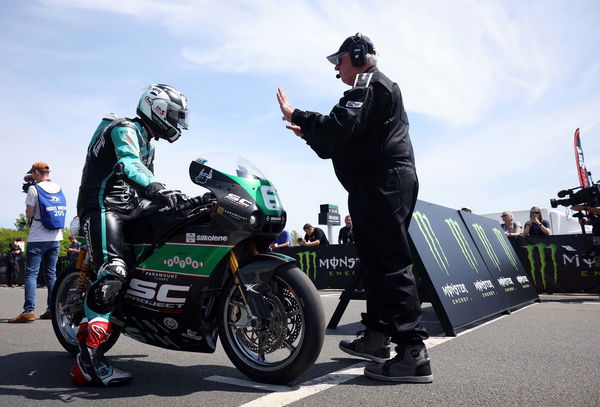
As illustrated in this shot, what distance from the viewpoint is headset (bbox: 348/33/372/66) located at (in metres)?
3.16

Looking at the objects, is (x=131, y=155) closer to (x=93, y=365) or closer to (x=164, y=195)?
(x=164, y=195)

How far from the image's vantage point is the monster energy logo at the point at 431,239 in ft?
15.1

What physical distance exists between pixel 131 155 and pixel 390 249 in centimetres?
172

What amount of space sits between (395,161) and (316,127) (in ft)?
1.82

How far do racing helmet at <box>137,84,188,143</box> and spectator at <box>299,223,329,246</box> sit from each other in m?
9.82

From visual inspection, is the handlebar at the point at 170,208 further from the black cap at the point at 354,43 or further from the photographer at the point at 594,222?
the photographer at the point at 594,222

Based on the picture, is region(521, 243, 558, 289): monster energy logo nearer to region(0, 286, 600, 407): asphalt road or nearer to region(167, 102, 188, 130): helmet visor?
region(0, 286, 600, 407): asphalt road

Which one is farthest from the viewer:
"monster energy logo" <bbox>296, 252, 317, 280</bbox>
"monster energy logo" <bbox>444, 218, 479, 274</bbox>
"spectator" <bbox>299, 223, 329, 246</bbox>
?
"spectator" <bbox>299, 223, 329, 246</bbox>

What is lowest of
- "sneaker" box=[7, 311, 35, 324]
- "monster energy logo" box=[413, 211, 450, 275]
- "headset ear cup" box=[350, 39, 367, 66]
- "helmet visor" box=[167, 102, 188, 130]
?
"sneaker" box=[7, 311, 35, 324]

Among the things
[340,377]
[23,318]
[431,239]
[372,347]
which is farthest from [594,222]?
[23,318]

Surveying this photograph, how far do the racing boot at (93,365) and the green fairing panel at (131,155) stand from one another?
0.92 metres

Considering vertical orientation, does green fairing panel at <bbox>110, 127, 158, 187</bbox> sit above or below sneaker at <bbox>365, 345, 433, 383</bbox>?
above

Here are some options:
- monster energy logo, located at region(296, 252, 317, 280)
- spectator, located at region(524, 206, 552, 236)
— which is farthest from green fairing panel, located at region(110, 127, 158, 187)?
monster energy logo, located at region(296, 252, 317, 280)

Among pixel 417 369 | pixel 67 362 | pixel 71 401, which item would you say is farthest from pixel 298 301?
pixel 67 362
